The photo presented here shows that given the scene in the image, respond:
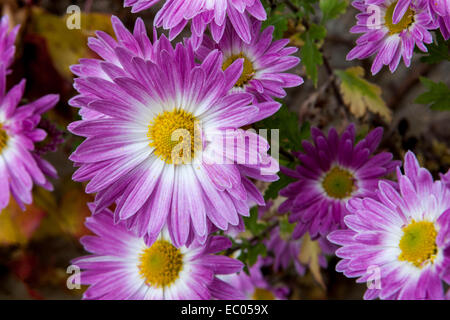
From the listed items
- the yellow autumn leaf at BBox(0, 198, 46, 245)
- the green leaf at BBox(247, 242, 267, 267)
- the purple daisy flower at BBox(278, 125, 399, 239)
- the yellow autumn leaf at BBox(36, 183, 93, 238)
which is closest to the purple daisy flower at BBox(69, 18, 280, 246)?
the purple daisy flower at BBox(278, 125, 399, 239)

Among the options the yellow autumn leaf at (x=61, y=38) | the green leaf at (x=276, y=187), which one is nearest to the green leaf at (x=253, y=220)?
the green leaf at (x=276, y=187)

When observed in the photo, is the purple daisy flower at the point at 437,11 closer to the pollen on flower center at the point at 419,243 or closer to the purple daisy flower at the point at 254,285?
the pollen on flower center at the point at 419,243

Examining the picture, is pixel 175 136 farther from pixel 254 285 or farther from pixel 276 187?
pixel 254 285

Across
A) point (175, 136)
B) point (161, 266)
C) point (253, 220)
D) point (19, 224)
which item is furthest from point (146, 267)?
point (19, 224)

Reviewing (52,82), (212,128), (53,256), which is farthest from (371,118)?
(53,256)

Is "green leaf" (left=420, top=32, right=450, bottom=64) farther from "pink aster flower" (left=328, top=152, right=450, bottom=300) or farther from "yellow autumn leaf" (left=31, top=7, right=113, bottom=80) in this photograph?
"yellow autumn leaf" (left=31, top=7, right=113, bottom=80)

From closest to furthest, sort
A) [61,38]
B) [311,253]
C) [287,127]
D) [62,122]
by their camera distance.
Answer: [287,127], [311,253], [62,122], [61,38]
